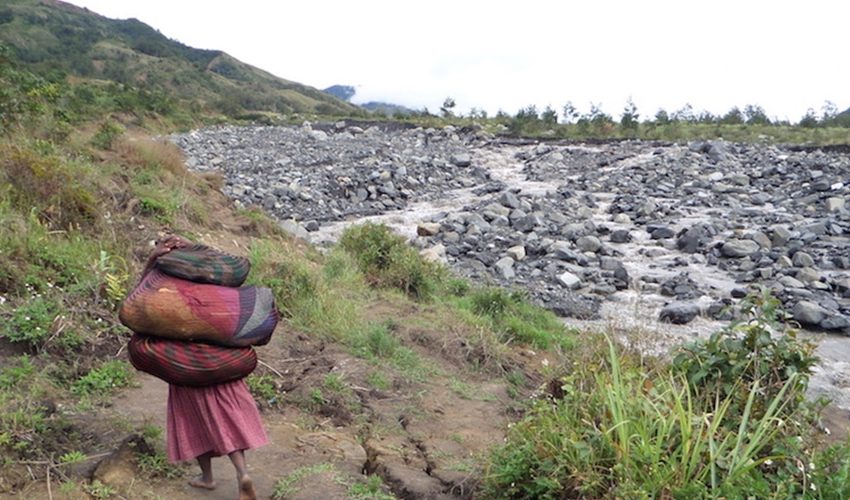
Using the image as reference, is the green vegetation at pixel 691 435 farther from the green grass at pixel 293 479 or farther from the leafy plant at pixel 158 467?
the leafy plant at pixel 158 467

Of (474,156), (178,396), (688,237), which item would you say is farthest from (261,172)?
(178,396)

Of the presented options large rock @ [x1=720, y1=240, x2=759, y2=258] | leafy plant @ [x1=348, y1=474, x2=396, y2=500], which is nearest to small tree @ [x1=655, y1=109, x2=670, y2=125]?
large rock @ [x1=720, y1=240, x2=759, y2=258]

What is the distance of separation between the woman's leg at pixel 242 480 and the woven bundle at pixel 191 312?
0.46 m

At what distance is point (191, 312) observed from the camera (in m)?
2.62

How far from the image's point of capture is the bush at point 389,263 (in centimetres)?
700

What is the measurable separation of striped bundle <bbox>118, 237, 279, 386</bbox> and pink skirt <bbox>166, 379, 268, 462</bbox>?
87mm

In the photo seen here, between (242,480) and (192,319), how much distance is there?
67cm

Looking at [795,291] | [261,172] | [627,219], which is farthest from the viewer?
[261,172]

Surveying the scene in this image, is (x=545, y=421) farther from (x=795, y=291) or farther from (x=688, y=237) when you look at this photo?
(x=688, y=237)

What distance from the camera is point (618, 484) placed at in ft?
8.27

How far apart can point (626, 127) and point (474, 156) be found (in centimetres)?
585

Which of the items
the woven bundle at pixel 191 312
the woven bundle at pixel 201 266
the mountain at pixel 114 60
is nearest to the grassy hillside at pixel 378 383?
the woven bundle at pixel 191 312

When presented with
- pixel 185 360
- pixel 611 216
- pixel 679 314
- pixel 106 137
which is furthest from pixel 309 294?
pixel 611 216

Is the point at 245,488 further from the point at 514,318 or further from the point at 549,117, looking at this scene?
the point at 549,117
